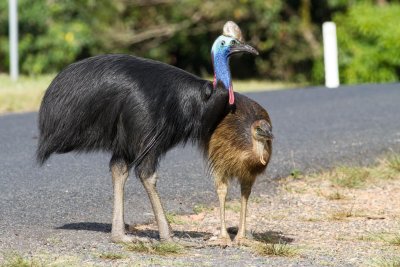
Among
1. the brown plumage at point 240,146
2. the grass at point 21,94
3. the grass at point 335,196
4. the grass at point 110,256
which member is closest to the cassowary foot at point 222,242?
the brown plumage at point 240,146

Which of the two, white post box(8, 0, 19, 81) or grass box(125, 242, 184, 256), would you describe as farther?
white post box(8, 0, 19, 81)

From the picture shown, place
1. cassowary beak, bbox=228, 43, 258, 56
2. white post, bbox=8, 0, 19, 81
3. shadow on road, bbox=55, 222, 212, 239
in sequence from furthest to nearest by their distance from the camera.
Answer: white post, bbox=8, 0, 19, 81 < shadow on road, bbox=55, 222, 212, 239 < cassowary beak, bbox=228, 43, 258, 56

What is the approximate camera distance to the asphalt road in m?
8.08

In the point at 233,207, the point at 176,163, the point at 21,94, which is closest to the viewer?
the point at 233,207

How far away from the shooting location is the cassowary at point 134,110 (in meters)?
6.87

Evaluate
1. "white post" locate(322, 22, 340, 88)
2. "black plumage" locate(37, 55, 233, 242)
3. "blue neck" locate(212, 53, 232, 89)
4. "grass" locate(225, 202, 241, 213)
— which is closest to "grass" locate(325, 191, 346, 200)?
"grass" locate(225, 202, 241, 213)

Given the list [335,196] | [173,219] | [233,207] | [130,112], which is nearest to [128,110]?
[130,112]

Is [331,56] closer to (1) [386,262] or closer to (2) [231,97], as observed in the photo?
(2) [231,97]

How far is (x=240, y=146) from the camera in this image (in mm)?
6930

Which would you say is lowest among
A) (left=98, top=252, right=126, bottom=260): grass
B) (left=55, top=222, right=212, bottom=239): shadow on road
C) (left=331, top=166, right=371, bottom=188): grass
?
(left=98, top=252, right=126, bottom=260): grass

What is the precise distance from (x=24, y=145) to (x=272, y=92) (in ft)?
19.0

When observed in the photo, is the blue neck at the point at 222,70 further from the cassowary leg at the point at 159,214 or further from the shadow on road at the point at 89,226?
the shadow on road at the point at 89,226

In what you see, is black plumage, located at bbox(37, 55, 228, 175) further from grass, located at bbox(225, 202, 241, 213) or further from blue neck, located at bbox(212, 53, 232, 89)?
grass, located at bbox(225, 202, 241, 213)

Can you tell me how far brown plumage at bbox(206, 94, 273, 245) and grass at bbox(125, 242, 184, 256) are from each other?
0.38 metres
